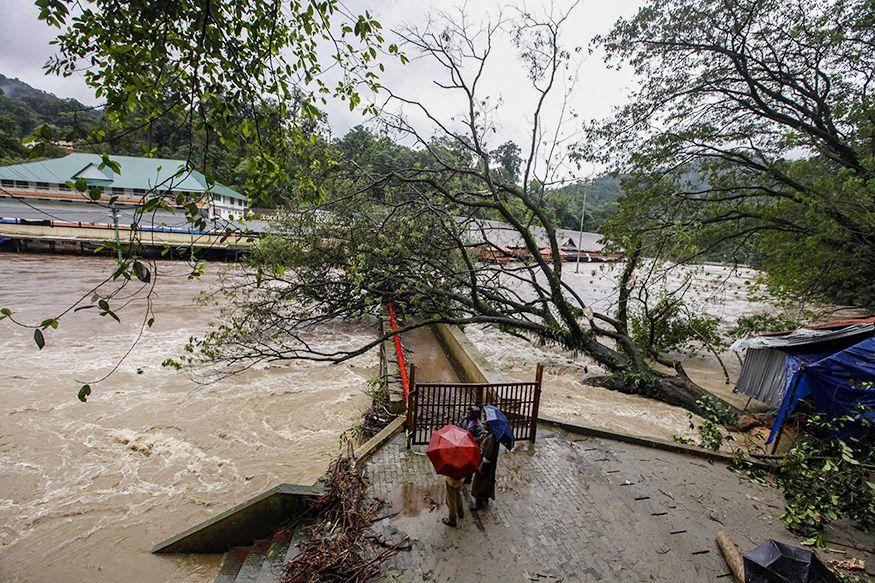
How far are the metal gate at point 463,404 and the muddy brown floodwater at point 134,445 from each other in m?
2.79

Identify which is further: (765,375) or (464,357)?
(464,357)

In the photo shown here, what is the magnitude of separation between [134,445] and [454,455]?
7.65 m

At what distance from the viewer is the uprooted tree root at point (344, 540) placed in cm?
405

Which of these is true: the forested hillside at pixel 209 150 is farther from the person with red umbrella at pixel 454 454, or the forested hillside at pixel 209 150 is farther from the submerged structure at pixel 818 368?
the submerged structure at pixel 818 368

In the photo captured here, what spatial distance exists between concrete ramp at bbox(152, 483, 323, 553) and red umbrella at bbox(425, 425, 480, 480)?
182cm

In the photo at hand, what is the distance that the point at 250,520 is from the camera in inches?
208

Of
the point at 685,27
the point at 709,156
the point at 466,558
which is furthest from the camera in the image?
the point at 709,156

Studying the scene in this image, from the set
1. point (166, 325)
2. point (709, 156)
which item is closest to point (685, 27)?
point (709, 156)

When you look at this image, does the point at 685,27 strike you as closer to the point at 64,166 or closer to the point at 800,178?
the point at 800,178

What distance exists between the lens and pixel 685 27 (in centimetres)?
1050

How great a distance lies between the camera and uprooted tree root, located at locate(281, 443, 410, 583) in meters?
4.05

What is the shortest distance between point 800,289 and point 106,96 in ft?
50.4

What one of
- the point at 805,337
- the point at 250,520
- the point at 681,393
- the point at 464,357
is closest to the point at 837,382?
the point at 805,337

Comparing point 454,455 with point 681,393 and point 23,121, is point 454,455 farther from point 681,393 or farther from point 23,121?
point 23,121
